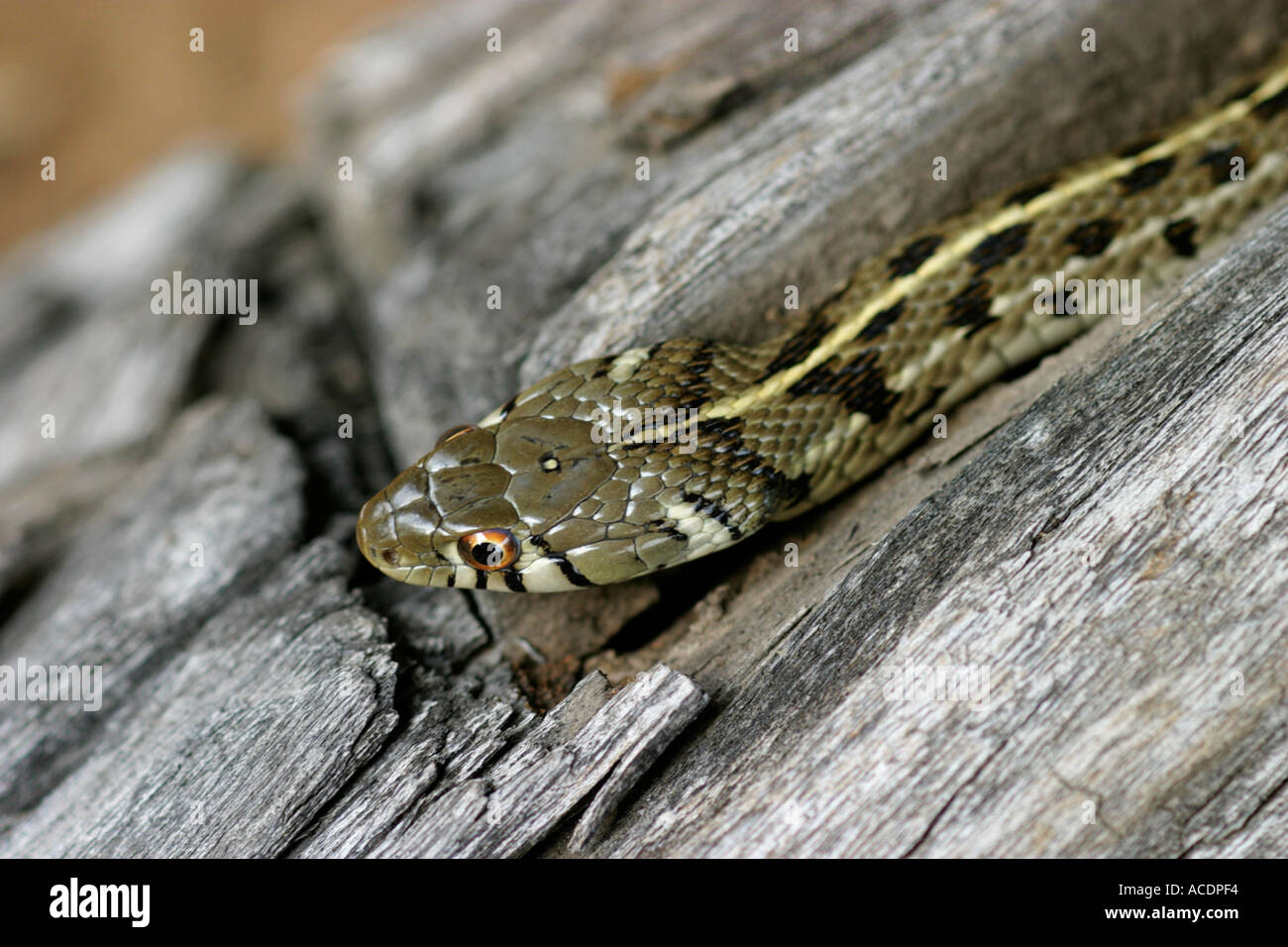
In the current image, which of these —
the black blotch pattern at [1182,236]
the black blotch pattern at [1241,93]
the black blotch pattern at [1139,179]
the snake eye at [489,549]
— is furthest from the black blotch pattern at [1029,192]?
A: the snake eye at [489,549]

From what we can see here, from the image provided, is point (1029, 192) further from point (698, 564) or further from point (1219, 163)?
point (698, 564)

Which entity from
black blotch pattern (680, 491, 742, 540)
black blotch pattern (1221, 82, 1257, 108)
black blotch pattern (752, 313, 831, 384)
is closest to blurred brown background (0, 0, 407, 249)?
black blotch pattern (752, 313, 831, 384)

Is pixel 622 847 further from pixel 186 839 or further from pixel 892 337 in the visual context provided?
pixel 892 337

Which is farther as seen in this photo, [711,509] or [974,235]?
[974,235]

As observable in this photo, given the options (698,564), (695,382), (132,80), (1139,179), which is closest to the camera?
(695,382)

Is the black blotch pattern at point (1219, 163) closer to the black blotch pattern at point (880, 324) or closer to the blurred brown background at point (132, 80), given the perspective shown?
the black blotch pattern at point (880, 324)

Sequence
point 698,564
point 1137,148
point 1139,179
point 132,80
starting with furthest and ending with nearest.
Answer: point 132,80 < point 1137,148 < point 1139,179 < point 698,564

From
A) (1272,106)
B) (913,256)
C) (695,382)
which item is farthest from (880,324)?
(1272,106)
